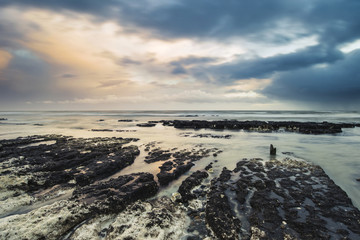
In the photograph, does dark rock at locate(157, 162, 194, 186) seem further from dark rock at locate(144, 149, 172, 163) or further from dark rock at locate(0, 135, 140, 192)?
dark rock at locate(0, 135, 140, 192)

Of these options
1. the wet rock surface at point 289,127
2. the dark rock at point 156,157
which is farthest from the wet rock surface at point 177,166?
the wet rock surface at point 289,127

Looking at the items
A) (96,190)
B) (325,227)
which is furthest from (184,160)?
(325,227)

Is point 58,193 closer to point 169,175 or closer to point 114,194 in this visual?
point 114,194

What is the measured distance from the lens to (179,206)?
559cm

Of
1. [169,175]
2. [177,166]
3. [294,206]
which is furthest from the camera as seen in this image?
[177,166]

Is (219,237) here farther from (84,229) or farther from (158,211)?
(84,229)

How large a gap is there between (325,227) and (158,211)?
449 cm

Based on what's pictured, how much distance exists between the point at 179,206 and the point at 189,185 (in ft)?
4.25

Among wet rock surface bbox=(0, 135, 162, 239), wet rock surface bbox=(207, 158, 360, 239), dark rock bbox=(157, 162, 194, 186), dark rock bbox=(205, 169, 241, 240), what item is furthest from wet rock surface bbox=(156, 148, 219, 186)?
dark rock bbox=(205, 169, 241, 240)

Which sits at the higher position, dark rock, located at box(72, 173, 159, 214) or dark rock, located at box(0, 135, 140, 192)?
dark rock, located at box(72, 173, 159, 214)

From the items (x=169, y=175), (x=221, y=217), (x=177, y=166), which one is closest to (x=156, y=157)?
(x=177, y=166)

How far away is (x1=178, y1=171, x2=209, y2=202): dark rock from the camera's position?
19.9ft

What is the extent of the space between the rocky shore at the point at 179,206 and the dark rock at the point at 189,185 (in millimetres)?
36

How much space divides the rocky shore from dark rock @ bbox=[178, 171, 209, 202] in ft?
0.12
